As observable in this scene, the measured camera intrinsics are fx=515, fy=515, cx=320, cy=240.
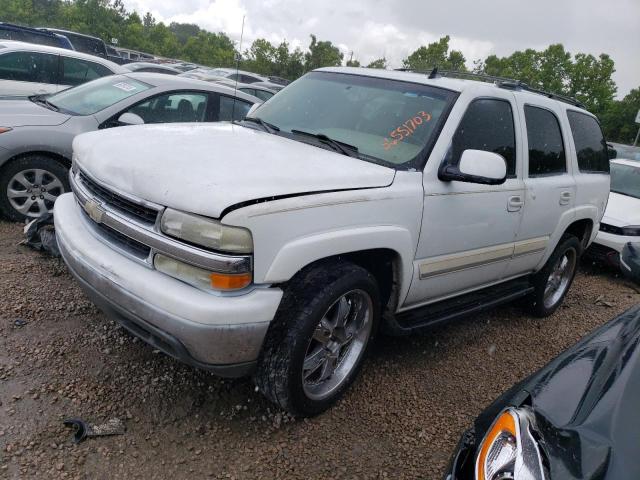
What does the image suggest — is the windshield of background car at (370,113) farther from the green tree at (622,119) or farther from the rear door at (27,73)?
the green tree at (622,119)

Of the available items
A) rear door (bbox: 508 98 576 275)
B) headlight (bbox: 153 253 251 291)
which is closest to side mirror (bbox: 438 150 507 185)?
rear door (bbox: 508 98 576 275)

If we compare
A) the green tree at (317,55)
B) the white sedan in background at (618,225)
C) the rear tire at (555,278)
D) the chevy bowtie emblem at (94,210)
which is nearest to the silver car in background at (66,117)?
the chevy bowtie emblem at (94,210)

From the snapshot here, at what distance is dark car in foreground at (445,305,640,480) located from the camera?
4.22 ft

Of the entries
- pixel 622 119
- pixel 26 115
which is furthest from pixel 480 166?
pixel 622 119

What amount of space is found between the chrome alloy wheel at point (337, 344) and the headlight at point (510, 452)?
119 cm

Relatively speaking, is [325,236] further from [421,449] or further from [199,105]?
[199,105]

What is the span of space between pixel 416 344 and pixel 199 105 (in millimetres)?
3569

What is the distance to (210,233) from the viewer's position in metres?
2.13

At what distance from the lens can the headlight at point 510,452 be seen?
131 centimetres

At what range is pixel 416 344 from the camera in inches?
151

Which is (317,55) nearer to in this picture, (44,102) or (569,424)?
(44,102)

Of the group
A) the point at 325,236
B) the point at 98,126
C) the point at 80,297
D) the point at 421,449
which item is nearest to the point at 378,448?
the point at 421,449

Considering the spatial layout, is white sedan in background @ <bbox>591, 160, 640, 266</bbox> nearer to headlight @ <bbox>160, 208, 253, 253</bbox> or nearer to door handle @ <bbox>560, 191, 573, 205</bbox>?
door handle @ <bbox>560, 191, 573, 205</bbox>

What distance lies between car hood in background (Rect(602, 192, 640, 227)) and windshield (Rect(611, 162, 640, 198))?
20 centimetres
